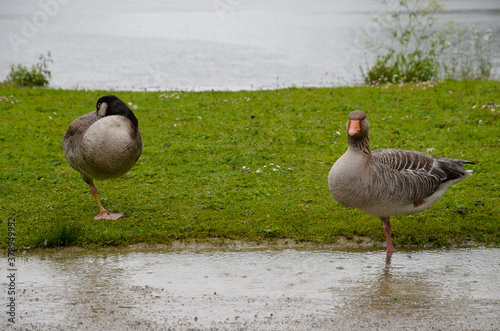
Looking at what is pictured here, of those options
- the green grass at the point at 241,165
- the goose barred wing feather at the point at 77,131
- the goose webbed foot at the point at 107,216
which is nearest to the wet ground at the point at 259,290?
the green grass at the point at 241,165

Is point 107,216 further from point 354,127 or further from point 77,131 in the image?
point 354,127

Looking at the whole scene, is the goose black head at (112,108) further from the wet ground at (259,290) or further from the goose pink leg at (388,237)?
the goose pink leg at (388,237)

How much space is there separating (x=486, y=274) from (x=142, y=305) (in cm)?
384

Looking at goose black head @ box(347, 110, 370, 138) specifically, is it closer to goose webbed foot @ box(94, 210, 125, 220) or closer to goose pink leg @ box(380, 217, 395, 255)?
goose pink leg @ box(380, 217, 395, 255)

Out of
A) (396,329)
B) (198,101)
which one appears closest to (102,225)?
(396,329)

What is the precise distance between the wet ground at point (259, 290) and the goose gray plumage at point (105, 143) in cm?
118

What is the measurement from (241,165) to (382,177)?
376 cm

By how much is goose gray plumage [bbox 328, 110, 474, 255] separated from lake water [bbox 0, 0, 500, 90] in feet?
30.9

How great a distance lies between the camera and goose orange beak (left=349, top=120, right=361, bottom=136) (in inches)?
245

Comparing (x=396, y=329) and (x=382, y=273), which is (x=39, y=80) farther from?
(x=396, y=329)

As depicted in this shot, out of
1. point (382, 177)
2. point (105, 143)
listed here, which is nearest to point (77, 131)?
point (105, 143)

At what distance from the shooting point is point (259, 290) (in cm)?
580

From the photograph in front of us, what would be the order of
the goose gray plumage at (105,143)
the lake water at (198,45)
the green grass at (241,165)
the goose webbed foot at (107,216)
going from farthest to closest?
the lake water at (198,45) → the goose webbed foot at (107,216) → the green grass at (241,165) → the goose gray plumage at (105,143)

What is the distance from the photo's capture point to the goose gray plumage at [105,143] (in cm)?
725
